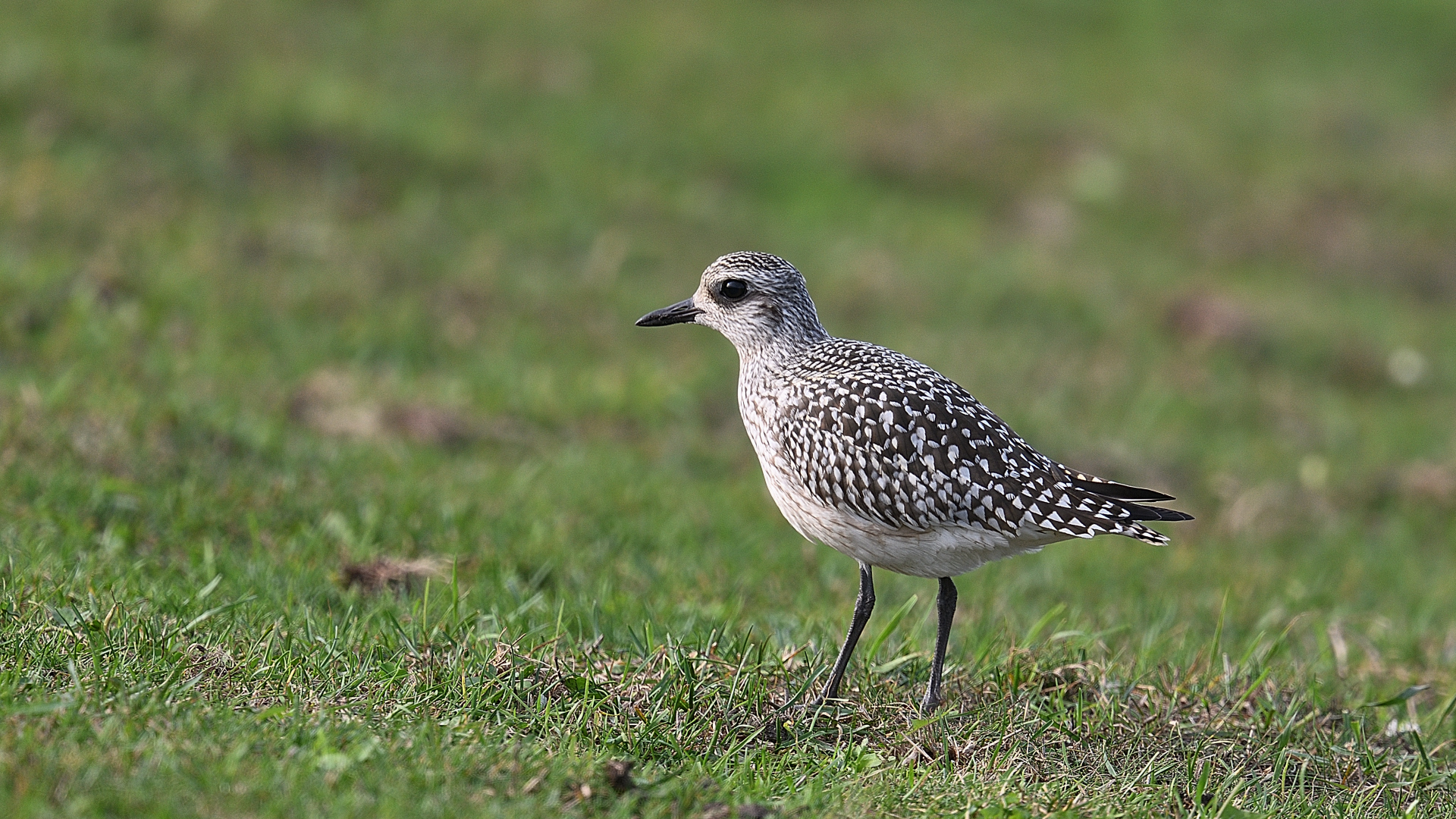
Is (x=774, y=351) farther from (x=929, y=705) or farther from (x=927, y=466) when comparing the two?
(x=929, y=705)

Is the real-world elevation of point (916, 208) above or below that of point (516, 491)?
above

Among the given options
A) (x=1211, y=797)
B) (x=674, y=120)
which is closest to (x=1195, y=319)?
(x=674, y=120)

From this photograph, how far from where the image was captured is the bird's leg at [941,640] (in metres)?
5.27

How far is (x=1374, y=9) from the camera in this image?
21797 mm

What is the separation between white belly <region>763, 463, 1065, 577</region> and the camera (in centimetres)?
528

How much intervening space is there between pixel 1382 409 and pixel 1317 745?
8304mm

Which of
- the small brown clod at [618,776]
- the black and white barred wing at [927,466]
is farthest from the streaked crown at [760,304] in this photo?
the small brown clod at [618,776]

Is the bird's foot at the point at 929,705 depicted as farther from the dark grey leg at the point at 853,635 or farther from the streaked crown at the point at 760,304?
the streaked crown at the point at 760,304

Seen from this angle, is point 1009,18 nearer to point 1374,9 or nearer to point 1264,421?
point 1374,9

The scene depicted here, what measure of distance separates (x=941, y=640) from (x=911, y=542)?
396 mm

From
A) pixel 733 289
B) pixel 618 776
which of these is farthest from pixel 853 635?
pixel 733 289

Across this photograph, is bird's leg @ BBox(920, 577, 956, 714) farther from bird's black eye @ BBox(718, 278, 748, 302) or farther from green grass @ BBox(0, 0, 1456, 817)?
bird's black eye @ BBox(718, 278, 748, 302)

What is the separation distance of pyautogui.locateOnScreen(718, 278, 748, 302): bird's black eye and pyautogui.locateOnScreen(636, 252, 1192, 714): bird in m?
0.58

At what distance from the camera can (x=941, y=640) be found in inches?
210
